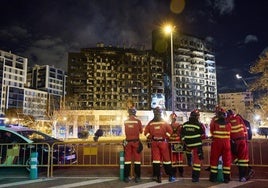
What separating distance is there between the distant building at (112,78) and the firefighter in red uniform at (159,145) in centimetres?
9108

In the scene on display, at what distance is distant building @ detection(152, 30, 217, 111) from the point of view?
116000 mm

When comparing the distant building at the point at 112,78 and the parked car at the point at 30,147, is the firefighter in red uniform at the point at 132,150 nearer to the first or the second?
the parked car at the point at 30,147

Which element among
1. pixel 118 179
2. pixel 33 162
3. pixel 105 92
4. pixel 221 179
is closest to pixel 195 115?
pixel 221 179

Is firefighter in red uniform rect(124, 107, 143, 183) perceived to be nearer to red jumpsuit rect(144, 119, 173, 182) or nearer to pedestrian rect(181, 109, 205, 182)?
red jumpsuit rect(144, 119, 173, 182)

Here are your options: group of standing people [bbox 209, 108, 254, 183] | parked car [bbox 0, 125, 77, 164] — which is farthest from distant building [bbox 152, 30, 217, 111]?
group of standing people [bbox 209, 108, 254, 183]

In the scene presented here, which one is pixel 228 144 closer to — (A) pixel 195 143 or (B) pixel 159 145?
(A) pixel 195 143

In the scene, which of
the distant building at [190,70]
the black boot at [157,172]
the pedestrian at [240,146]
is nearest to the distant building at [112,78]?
the distant building at [190,70]

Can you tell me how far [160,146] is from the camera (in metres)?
8.98

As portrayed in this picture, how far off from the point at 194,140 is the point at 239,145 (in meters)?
1.48

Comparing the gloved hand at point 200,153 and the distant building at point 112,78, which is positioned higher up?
the distant building at point 112,78

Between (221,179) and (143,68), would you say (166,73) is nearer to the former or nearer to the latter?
(143,68)

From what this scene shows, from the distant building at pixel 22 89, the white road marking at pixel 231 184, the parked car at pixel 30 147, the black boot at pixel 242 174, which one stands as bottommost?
the white road marking at pixel 231 184

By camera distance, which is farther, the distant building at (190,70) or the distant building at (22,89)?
the distant building at (190,70)

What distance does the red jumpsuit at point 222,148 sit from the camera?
8703mm
